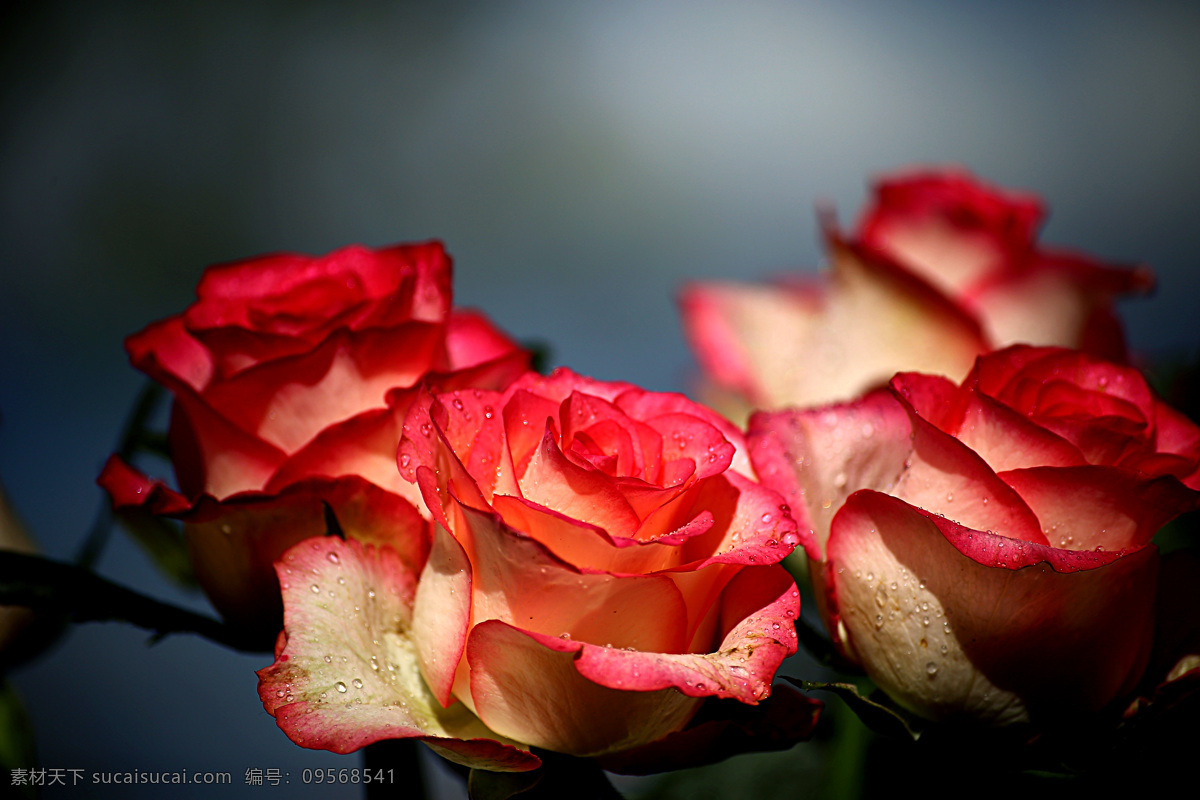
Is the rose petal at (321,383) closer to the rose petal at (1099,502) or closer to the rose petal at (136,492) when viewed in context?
the rose petal at (136,492)

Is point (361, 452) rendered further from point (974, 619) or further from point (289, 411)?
point (974, 619)

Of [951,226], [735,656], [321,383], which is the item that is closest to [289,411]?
[321,383]

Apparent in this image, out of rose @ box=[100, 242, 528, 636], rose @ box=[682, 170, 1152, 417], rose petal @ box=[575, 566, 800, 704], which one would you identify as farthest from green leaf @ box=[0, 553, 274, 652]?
rose @ box=[682, 170, 1152, 417]

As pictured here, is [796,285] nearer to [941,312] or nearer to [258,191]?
[941,312]

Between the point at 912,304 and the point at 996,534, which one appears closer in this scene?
the point at 996,534

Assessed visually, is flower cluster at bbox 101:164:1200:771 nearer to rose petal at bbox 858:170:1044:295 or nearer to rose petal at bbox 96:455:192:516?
rose petal at bbox 96:455:192:516

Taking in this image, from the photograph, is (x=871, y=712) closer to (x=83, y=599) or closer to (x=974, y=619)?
(x=974, y=619)

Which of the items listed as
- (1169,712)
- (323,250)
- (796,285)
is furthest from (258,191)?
(1169,712)
